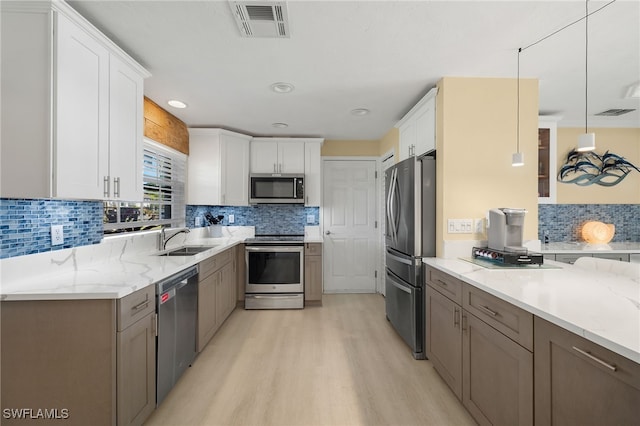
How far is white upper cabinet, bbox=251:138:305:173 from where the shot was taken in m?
4.04

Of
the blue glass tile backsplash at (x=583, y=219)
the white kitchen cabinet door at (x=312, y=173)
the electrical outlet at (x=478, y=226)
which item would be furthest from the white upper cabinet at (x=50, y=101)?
the blue glass tile backsplash at (x=583, y=219)

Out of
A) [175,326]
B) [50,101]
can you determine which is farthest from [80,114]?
[175,326]

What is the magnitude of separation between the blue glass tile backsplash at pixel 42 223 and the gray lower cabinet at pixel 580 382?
2.57 meters

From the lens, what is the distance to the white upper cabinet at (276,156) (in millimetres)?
4039

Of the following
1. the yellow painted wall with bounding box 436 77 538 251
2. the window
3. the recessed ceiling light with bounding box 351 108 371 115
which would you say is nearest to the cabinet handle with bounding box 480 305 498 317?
the yellow painted wall with bounding box 436 77 538 251

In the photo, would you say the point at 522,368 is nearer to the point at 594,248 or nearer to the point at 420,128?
the point at 420,128

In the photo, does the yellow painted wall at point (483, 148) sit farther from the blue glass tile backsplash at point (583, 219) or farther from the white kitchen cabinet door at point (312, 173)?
the white kitchen cabinet door at point (312, 173)

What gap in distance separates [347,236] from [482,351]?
2.95m

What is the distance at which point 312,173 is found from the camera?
160 inches

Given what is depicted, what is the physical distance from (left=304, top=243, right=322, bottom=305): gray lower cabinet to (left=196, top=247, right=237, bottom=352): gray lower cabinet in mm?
913

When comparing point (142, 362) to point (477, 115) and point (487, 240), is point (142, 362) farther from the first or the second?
point (477, 115)

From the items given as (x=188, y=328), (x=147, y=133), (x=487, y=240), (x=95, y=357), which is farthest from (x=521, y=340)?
(x=147, y=133)

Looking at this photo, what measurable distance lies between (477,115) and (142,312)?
9.11 ft

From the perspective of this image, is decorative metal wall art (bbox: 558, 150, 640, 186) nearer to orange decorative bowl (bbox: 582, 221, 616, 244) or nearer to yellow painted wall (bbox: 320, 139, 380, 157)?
orange decorative bowl (bbox: 582, 221, 616, 244)
